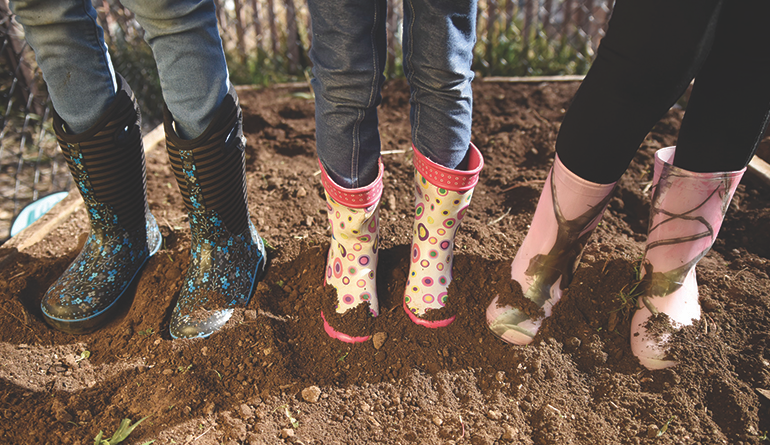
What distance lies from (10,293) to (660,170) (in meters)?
2.00

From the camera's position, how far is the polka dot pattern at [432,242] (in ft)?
4.23

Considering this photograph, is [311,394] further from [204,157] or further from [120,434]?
[204,157]

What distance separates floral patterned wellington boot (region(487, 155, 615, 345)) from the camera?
1.17 metres

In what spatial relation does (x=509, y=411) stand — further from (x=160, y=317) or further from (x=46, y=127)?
(x=46, y=127)

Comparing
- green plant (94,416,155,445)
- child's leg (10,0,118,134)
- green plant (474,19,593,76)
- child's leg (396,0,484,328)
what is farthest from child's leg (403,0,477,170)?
green plant (474,19,593,76)

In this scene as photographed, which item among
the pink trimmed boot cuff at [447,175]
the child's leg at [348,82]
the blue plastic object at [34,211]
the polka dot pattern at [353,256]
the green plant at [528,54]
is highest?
the child's leg at [348,82]

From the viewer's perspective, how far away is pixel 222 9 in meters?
3.33

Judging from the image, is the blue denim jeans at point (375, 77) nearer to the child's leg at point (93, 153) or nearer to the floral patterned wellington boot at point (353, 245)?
the floral patterned wellington boot at point (353, 245)

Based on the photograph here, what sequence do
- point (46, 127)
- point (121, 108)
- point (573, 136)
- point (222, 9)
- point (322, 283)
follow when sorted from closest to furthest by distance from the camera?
point (573, 136) → point (121, 108) → point (322, 283) → point (46, 127) → point (222, 9)

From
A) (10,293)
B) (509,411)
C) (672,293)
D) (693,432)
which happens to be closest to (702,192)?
(672,293)

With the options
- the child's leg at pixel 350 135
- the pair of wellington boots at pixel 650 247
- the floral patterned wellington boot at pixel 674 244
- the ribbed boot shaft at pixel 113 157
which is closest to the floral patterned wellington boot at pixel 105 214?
the ribbed boot shaft at pixel 113 157

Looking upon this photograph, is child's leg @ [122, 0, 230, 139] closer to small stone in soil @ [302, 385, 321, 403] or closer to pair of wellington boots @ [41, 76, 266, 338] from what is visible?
pair of wellington boots @ [41, 76, 266, 338]

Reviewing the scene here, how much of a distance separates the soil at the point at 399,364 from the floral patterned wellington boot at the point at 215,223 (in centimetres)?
6

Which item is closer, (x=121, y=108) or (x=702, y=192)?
(x=702, y=192)
